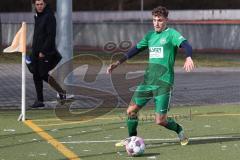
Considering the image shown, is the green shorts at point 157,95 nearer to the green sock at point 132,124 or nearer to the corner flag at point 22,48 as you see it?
the green sock at point 132,124

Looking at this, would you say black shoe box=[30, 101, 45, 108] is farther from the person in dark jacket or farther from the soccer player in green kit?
the soccer player in green kit

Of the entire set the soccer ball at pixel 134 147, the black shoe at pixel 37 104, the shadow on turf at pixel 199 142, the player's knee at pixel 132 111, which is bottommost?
the black shoe at pixel 37 104

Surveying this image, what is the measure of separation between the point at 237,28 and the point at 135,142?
1042 inches

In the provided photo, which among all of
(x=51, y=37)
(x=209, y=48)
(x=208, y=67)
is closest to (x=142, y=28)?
(x=209, y=48)

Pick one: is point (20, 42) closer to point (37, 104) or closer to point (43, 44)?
point (43, 44)

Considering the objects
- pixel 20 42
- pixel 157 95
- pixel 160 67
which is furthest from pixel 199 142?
pixel 20 42

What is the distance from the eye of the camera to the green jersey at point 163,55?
26.5 ft

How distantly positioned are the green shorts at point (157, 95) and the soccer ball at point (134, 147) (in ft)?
2.02

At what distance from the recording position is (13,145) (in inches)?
336

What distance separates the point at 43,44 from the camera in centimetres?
1200

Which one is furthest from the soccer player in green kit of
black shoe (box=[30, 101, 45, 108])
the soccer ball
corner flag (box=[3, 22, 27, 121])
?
black shoe (box=[30, 101, 45, 108])

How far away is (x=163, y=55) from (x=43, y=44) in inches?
174

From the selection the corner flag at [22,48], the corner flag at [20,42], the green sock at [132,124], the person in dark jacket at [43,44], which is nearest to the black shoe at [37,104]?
the person in dark jacket at [43,44]

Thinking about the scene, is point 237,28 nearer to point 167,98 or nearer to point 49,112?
point 49,112
